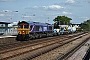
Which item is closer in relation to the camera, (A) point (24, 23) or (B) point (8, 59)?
(B) point (8, 59)

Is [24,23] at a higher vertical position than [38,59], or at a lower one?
higher

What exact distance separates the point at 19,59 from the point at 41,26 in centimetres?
2953

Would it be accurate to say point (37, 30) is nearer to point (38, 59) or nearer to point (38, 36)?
point (38, 36)

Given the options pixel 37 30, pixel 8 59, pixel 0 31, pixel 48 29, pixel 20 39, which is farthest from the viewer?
pixel 0 31

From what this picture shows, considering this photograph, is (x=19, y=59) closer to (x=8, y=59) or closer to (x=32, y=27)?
(x=8, y=59)

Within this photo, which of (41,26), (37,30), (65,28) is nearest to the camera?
(37,30)

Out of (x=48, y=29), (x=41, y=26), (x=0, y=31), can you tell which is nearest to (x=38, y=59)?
(x=41, y=26)

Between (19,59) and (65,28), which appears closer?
(19,59)

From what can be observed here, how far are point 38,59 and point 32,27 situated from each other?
24.0 metres

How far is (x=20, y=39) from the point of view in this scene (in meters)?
36.7

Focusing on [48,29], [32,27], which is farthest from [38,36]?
[48,29]

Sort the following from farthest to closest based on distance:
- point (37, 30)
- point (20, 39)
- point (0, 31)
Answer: point (0, 31), point (37, 30), point (20, 39)

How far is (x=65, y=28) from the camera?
7994 cm

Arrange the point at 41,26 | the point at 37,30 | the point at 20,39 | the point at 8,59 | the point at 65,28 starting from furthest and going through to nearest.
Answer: the point at 65,28 → the point at 41,26 → the point at 37,30 → the point at 20,39 → the point at 8,59
